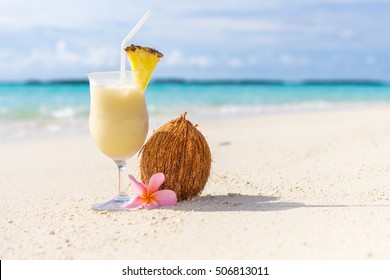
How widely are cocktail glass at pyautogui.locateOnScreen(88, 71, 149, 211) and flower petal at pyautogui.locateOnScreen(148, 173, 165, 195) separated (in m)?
0.26

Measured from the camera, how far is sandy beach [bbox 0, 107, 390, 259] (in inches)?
112

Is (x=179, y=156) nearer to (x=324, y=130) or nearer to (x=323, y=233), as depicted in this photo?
(x=323, y=233)

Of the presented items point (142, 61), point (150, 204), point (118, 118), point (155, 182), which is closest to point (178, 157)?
point (155, 182)

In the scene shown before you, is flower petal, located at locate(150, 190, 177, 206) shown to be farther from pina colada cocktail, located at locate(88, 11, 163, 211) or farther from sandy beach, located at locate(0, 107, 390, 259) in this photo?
pina colada cocktail, located at locate(88, 11, 163, 211)

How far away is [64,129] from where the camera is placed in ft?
33.6

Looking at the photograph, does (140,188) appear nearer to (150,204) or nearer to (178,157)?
(150,204)

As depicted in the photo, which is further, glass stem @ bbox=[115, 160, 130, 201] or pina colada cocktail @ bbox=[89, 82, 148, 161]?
glass stem @ bbox=[115, 160, 130, 201]

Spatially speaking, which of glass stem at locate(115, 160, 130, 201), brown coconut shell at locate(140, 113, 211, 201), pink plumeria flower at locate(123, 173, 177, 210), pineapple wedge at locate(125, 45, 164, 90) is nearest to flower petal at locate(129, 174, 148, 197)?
pink plumeria flower at locate(123, 173, 177, 210)

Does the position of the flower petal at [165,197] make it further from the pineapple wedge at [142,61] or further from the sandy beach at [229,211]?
the pineapple wedge at [142,61]

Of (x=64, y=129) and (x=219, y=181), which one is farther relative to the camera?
(x=64, y=129)

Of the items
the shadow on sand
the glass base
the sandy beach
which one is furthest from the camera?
the glass base

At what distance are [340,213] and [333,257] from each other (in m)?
0.74

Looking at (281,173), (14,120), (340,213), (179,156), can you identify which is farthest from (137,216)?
(14,120)

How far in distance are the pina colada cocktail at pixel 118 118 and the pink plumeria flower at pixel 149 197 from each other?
0.77ft
